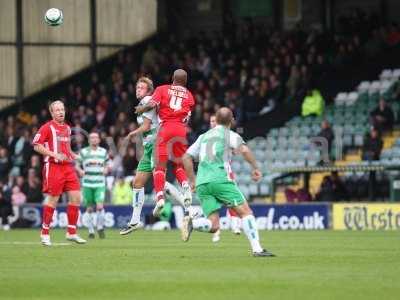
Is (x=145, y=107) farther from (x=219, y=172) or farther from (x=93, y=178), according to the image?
(x=93, y=178)

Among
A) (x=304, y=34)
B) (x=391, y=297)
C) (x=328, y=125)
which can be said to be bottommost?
(x=391, y=297)

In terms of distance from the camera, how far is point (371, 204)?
95.1 feet

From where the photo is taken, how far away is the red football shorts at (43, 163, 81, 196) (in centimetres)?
1931

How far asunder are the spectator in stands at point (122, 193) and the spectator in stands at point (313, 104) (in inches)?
232

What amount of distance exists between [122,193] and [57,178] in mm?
12568

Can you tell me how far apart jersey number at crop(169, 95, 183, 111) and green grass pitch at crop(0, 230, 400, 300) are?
2.26m

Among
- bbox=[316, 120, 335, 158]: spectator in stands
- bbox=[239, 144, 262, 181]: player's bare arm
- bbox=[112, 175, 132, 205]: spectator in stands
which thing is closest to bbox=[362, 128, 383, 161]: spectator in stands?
bbox=[316, 120, 335, 158]: spectator in stands

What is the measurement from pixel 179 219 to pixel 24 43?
11.6 m

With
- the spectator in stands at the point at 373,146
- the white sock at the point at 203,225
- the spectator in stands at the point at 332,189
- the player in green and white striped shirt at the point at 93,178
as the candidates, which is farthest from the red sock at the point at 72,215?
the spectator in stands at the point at 373,146

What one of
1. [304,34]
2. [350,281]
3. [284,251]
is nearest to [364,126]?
[304,34]

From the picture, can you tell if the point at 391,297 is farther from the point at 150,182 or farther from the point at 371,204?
the point at 150,182

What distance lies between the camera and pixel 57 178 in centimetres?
1933

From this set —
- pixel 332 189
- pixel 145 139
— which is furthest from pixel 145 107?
pixel 332 189

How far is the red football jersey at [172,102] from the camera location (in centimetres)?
1978
